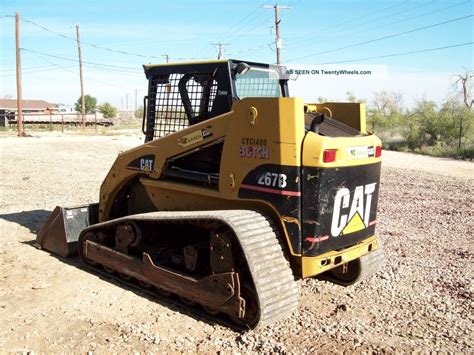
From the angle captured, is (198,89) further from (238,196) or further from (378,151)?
(378,151)

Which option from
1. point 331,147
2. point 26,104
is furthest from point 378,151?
point 26,104

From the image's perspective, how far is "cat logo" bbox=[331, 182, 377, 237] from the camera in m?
4.28

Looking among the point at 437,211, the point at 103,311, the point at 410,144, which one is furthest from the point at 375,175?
the point at 410,144

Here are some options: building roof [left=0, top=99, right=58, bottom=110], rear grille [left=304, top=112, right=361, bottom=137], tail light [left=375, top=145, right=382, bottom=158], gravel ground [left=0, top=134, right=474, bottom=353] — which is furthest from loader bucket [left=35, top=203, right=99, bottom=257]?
building roof [left=0, top=99, right=58, bottom=110]

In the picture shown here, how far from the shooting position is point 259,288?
154 inches

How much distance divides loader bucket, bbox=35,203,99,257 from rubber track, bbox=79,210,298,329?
275cm

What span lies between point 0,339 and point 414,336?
350 cm

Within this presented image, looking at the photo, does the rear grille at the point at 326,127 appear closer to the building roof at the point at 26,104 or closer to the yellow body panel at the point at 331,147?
the yellow body panel at the point at 331,147

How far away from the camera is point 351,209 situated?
4.45 m

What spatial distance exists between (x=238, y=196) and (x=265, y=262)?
2.46 feet

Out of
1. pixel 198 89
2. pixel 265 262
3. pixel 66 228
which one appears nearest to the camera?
pixel 265 262

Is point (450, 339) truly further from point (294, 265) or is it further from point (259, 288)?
point (259, 288)

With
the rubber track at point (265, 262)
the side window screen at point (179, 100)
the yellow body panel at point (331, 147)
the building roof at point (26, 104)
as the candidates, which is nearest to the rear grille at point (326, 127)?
the yellow body panel at point (331, 147)

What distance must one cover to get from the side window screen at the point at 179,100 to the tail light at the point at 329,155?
1556 mm
